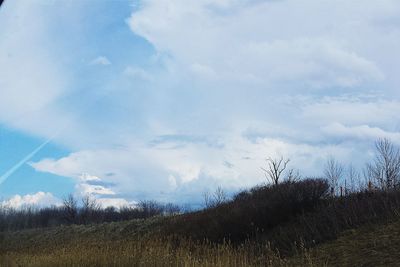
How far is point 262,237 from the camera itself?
28.2m

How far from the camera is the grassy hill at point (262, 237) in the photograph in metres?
14.7

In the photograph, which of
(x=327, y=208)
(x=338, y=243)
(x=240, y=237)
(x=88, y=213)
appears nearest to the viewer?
(x=338, y=243)

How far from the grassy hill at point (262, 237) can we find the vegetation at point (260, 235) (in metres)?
0.04

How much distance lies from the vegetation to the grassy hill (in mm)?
35

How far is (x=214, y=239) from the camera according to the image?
30.2 meters

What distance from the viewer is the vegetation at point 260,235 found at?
14.8 meters

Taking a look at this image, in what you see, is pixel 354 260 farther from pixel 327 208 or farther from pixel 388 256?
pixel 327 208

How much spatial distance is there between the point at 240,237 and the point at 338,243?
958 centimetres

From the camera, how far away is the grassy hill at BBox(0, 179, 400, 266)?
14.7 meters

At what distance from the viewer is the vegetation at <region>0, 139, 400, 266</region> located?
14781mm

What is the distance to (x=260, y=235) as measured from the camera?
29250 millimetres

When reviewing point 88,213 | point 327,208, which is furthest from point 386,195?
point 88,213

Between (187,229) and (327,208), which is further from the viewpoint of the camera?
(187,229)

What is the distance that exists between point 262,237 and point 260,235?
108cm
